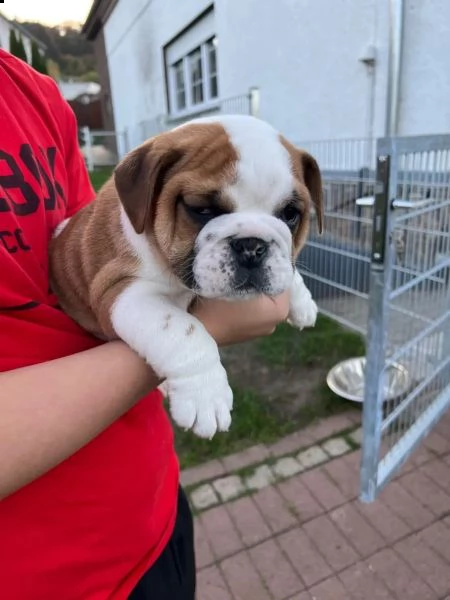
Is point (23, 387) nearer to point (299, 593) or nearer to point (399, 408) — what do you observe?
point (299, 593)

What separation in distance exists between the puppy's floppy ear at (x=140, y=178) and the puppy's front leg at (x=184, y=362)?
0.94ft

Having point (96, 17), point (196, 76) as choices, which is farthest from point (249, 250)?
point (96, 17)

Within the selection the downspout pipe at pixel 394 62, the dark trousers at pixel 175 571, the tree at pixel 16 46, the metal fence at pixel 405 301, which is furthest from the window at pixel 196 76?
the dark trousers at pixel 175 571

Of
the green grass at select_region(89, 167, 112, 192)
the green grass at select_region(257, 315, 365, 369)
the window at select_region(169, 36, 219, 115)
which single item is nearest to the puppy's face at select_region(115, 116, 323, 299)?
the green grass at select_region(89, 167, 112, 192)

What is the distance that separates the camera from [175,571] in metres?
1.48

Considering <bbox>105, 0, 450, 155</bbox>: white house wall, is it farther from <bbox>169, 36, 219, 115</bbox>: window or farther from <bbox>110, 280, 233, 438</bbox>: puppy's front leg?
<bbox>110, 280, 233, 438</bbox>: puppy's front leg

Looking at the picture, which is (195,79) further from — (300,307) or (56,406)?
(56,406)

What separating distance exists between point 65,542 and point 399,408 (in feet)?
7.66

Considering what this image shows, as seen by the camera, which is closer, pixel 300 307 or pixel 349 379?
pixel 300 307

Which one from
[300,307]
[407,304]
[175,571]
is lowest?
[175,571]

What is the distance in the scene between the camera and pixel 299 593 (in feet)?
8.42

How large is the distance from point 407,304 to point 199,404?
2122mm

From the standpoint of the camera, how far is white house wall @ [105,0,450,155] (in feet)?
15.6

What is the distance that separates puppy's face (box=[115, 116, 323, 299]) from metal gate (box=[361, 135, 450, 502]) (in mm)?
1013
